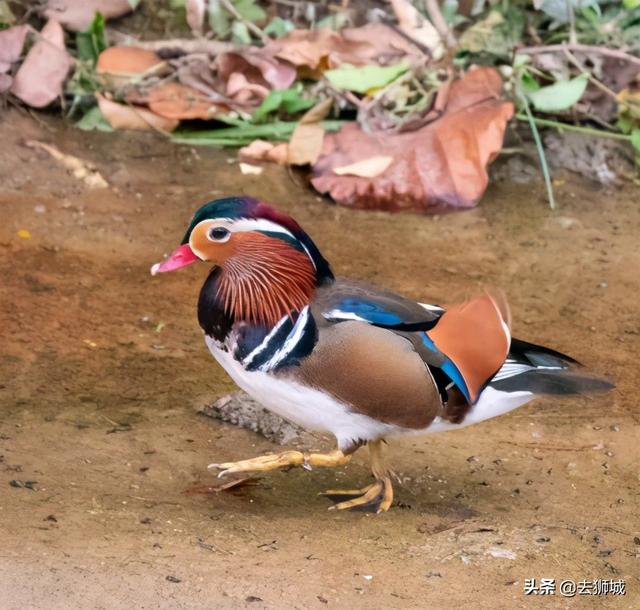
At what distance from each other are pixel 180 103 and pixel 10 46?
0.84m

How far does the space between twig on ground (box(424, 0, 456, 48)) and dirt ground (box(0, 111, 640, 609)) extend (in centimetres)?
81

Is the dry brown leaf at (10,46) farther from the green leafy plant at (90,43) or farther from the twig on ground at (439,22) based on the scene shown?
the twig on ground at (439,22)

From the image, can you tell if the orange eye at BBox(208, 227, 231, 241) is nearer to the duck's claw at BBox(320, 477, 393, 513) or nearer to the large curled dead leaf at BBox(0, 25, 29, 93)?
the duck's claw at BBox(320, 477, 393, 513)

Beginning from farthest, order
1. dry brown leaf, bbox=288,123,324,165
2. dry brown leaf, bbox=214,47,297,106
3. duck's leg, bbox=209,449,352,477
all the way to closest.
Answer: dry brown leaf, bbox=214,47,297,106, dry brown leaf, bbox=288,123,324,165, duck's leg, bbox=209,449,352,477

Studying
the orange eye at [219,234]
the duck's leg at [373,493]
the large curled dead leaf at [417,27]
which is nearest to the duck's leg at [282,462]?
the duck's leg at [373,493]

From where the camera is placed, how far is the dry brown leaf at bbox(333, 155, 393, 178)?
5.22 metres

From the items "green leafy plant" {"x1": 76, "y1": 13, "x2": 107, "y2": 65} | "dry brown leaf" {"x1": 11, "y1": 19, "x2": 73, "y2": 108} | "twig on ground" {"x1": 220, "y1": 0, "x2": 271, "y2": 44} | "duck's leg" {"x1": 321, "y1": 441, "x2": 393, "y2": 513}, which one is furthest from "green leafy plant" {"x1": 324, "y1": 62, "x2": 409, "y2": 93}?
"duck's leg" {"x1": 321, "y1": 441, "x2": 393, "y2": 513}

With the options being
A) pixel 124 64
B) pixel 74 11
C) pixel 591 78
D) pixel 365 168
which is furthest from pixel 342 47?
pixel 74 11

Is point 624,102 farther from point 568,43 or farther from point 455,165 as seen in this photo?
point 455,165

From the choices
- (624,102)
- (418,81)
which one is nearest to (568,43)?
(624,102)

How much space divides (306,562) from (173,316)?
1633 mm

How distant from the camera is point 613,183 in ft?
18.1

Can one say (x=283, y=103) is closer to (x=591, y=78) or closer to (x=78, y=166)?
(x=78, y=166)

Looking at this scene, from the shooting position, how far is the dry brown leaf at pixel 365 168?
5219 mm
